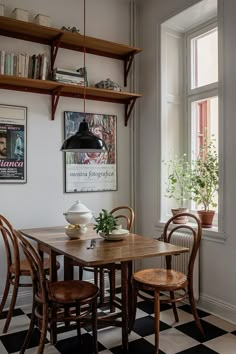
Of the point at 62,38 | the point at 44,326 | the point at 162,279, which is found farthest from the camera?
the point at 62,38

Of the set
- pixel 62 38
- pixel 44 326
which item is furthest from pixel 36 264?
pixel 62 38

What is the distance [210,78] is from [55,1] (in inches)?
68.5

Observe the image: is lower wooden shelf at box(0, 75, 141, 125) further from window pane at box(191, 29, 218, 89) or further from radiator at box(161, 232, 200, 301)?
radiator at box(161, 232, 200, 301)

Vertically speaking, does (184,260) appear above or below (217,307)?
above

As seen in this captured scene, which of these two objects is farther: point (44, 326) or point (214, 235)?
point (214, 235)

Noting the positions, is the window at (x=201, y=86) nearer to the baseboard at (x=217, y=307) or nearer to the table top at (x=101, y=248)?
the baseboard at (x=217, y=307)

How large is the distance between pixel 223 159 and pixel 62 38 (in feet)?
6.21

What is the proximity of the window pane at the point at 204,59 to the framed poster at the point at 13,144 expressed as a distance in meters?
1.82

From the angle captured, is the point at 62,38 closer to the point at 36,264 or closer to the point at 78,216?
the point at 78,216

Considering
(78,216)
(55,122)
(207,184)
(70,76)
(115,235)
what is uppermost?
(70,76)

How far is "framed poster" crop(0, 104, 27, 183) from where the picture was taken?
10.6ft

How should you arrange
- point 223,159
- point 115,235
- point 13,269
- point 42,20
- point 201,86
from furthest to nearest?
1. point 201,86
2. point 42,20
3. point 223,159
4. point 13,269
5. point 115,235

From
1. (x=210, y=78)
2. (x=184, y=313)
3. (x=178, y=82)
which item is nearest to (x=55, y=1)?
(x=178, y=82)

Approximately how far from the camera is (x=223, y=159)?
2.94 m
